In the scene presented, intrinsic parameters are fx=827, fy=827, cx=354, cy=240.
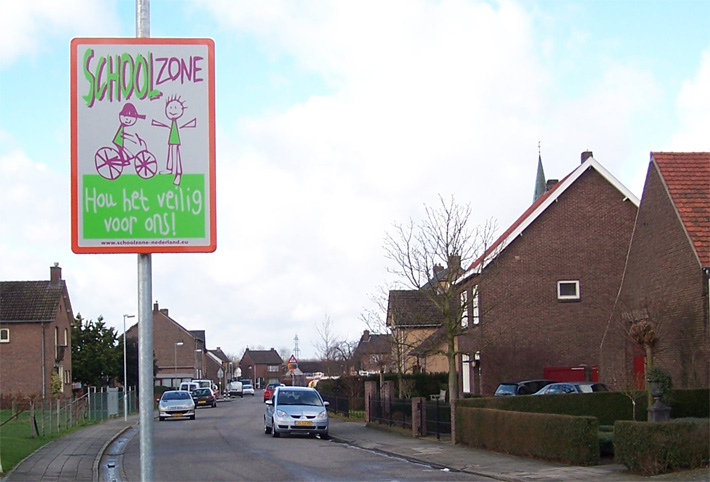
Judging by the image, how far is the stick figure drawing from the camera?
15.0 feet

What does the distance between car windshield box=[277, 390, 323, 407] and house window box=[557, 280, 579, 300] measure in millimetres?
13069

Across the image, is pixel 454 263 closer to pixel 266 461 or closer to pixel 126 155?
pixel 266 461

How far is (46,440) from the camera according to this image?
27.3 meters

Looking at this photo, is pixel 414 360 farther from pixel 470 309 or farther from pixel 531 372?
pixel 470 309

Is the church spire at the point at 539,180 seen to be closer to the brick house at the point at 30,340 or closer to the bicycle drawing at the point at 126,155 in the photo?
the brick house at the point at 30,340

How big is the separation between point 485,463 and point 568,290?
1843 centimetres

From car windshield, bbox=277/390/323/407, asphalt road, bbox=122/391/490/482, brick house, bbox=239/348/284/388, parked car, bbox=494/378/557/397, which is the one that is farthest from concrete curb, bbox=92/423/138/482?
brick house, bbox=239/348/284/388

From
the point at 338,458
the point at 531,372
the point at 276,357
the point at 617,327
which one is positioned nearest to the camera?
the point at 338,458

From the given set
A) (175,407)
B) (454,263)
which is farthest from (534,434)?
(175,407)

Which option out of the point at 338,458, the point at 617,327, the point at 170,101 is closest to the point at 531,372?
the point at 617,327

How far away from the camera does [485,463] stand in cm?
1786

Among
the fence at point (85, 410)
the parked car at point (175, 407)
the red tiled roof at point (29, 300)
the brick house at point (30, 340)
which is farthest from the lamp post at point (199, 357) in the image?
the parked car at point (175, 407)

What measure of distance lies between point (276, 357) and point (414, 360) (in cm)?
12724

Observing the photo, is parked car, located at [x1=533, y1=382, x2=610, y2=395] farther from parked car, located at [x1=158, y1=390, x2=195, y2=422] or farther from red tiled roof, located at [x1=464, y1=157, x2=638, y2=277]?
parked car, located at [x1=158, y1=390, x2=195, y2=422]
